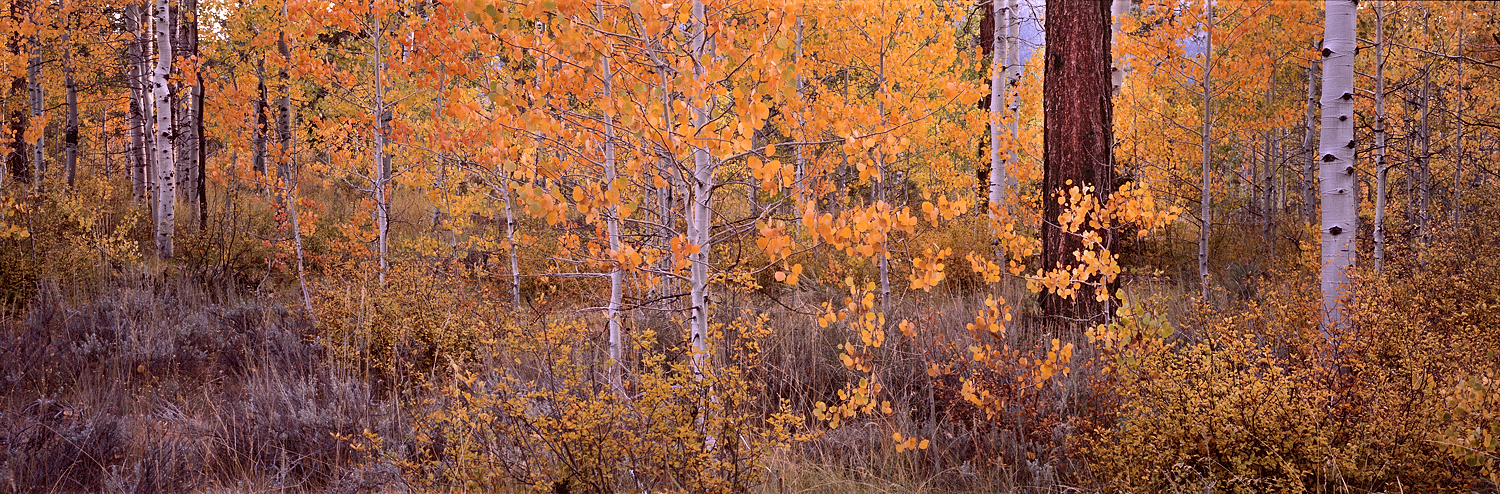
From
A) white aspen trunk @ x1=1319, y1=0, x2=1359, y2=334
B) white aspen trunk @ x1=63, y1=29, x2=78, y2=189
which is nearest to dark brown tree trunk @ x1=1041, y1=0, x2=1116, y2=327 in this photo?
white aspen trunk @ x1=1319, y1=0, x2=1359, y2=334

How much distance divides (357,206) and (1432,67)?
55.8ft

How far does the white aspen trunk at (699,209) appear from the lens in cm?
279

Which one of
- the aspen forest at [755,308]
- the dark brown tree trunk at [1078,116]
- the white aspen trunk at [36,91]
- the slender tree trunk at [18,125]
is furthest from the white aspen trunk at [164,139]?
the dark brown tree trunk at [1078,116]

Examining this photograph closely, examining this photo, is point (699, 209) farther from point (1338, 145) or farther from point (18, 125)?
point (18, 125)

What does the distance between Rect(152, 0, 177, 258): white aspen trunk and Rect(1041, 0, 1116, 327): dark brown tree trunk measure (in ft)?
29.7

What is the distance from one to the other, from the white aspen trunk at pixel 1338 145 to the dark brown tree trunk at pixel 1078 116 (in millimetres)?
1190

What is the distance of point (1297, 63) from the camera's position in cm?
1149

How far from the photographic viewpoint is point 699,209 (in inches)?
117

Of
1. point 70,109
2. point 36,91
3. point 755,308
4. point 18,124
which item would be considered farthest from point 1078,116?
point 18,124

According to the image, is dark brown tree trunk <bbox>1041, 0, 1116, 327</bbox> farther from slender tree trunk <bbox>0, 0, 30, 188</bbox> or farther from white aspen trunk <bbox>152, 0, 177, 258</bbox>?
slender tree trunk <bbox>0, 0, 30, 188</bbox>

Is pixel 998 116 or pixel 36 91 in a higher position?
pixel 36 91

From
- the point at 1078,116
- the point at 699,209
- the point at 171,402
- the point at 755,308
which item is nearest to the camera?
the point at 699,209

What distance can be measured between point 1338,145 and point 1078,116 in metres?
1.47

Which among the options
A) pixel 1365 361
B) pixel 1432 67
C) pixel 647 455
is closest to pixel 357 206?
pixel 647 455
